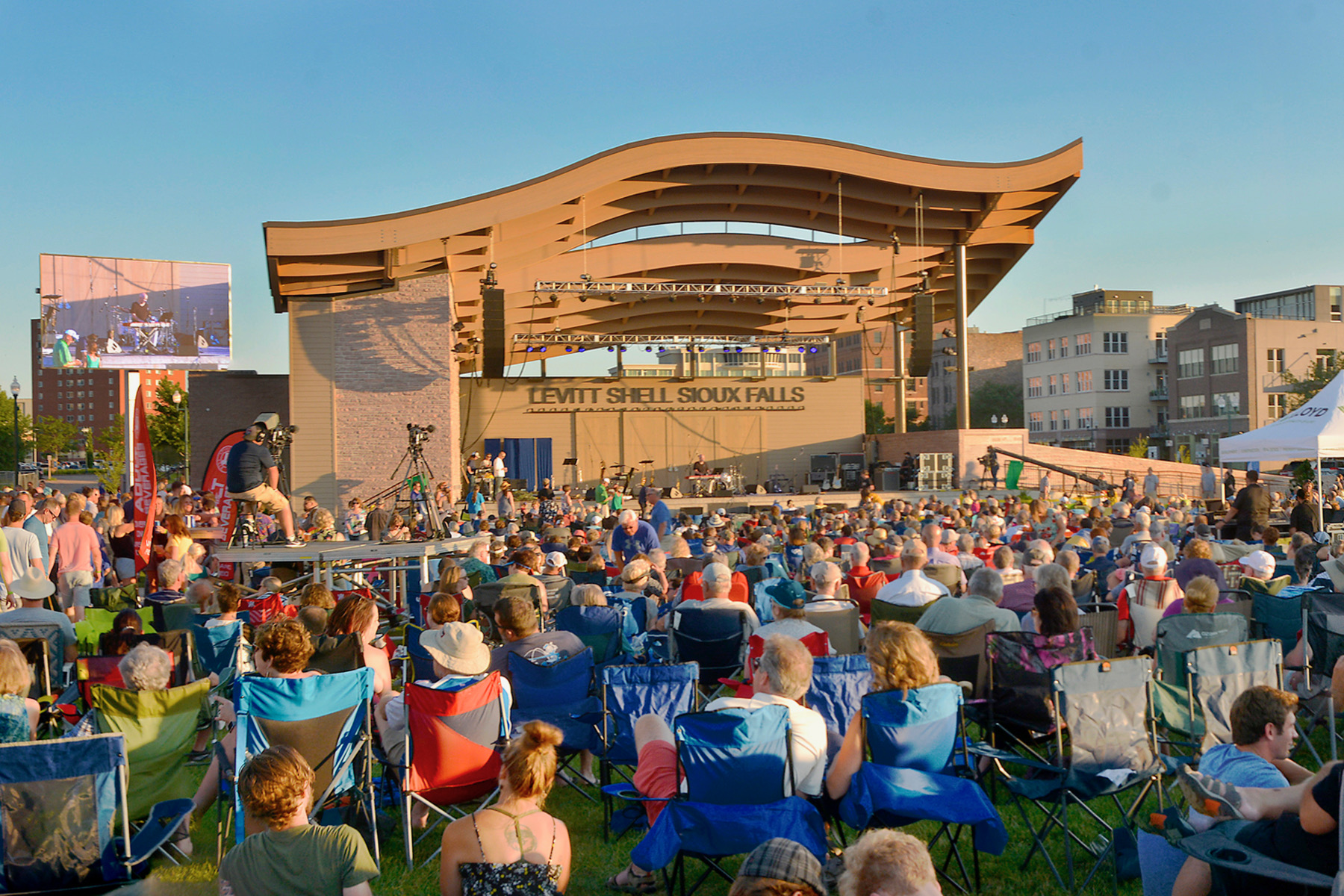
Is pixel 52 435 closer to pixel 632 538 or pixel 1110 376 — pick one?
pixel 632 538

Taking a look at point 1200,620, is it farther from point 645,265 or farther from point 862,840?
point 645,265

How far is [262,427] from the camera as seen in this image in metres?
9.70

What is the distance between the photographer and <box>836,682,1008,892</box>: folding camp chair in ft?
→ 11.4

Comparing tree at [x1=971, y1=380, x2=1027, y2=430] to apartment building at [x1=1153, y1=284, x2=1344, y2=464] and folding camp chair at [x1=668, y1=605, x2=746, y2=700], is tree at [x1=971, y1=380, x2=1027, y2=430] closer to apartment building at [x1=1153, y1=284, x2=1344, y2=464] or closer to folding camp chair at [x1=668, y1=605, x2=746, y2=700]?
apartment building at [x1=1153, y1=284, x2=1344, y2=464]

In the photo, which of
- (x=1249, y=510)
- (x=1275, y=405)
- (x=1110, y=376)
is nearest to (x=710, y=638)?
(x=1249, y=510)

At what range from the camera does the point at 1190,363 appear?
193 ft

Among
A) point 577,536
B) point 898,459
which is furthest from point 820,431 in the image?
point 577,536

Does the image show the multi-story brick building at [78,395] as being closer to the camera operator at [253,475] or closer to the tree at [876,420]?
the tree at [876,420]

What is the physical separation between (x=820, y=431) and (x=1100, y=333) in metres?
40.1

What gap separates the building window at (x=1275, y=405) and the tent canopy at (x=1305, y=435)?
48.6 m

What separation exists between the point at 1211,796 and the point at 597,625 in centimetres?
379

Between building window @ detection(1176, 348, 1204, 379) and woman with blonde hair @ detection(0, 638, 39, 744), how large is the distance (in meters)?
64.0

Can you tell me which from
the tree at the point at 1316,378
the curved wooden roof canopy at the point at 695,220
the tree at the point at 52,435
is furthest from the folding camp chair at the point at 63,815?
the tree at the point at 52,435

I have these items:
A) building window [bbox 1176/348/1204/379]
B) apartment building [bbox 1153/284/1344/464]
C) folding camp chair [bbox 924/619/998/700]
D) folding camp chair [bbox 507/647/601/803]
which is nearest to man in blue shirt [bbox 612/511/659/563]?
folding camp chair [bbox 507/647/601/803]
